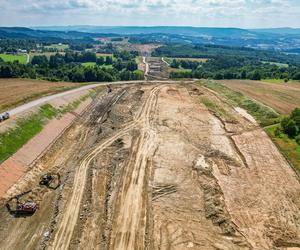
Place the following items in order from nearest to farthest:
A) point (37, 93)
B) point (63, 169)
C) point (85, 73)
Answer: point (63, 169), point (37, 93), point (85, 73)

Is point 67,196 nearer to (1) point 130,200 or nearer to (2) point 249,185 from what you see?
(1) point 130,200

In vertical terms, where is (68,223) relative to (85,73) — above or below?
above

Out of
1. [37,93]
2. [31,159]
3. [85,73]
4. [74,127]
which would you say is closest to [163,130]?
[74,127]


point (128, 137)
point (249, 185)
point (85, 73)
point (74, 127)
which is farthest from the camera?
point (85, 73)

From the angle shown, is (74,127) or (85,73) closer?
(74,127)

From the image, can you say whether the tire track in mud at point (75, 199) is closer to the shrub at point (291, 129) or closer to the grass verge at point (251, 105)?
the grass verge at point (251, 105)

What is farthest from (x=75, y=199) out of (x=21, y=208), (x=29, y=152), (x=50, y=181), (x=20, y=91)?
(x=20, y=91)

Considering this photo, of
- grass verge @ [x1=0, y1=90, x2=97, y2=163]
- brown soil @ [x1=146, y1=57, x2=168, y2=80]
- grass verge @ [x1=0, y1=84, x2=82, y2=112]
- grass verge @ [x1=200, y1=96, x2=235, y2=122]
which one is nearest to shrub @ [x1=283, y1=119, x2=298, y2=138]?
grass verge @ [x1=200, y1=96, x2=235, y2=122]
